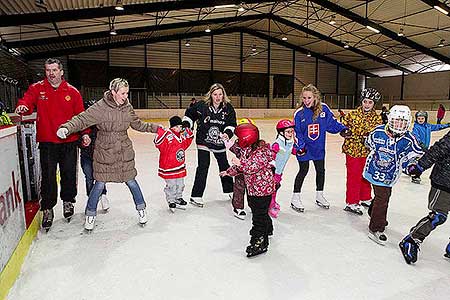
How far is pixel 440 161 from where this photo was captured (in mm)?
2240

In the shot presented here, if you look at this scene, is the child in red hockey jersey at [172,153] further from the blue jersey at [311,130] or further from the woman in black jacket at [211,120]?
the blue jersey at [311,130]

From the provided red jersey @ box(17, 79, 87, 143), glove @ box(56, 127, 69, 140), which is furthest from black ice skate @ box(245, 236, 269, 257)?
red jersey @ box(17, 79, 87, 143)

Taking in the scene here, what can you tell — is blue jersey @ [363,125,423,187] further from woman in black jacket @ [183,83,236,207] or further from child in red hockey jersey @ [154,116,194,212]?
child in red hockey jersey @ [154,116,194,212]

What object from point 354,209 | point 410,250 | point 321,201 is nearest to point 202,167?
point 321,201

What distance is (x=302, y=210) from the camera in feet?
11.2

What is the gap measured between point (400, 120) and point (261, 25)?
69.1 feet

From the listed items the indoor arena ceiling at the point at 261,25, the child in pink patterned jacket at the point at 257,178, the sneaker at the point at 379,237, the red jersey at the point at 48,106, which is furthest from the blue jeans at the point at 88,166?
the indoor arena ceiling at the point at 261,25

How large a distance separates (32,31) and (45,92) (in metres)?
13.2

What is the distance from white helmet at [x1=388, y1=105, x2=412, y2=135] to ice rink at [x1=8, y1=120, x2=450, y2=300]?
2.85 feet

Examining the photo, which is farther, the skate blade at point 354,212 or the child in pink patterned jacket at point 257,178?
the skate blade at point 354,212

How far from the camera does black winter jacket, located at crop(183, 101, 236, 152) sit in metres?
3.45

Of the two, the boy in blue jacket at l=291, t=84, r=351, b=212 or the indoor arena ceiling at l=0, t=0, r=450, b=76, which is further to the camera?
the indoor arena ceiling at l=0, t=0, r=450, b=76

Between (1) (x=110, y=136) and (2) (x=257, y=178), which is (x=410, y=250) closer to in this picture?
(2) (x=257, y=178)

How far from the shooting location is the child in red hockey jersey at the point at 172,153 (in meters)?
3.30
